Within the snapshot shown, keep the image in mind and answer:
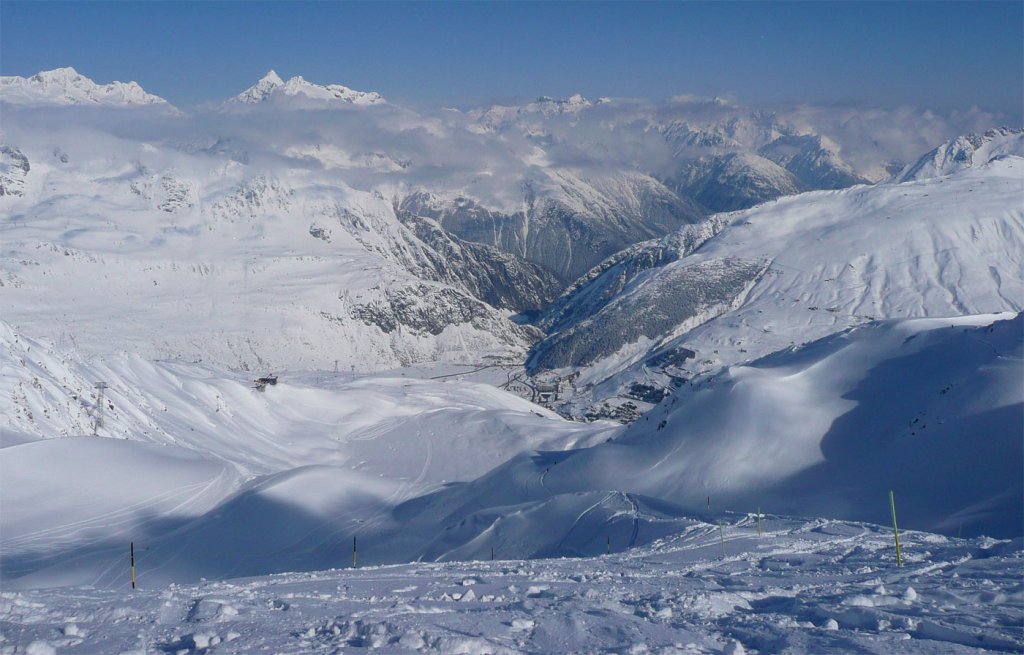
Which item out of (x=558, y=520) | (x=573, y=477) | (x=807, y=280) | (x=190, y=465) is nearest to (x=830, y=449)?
(x=573, y=477)

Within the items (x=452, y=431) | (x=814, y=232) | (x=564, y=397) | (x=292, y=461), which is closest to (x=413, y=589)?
(x=292, y=461)

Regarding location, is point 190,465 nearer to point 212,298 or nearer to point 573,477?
point 573,477

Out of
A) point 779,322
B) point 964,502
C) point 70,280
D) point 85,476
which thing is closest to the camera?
point 964,502

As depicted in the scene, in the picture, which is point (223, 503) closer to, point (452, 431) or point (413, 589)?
point (413, 589)

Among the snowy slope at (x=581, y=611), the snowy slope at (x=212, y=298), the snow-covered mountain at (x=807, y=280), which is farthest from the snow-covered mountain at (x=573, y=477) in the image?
the snowy slope at (x=212, y=298)

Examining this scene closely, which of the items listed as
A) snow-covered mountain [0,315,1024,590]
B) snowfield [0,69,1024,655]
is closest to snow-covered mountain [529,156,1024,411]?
snowfield [0,69,1024,655]
